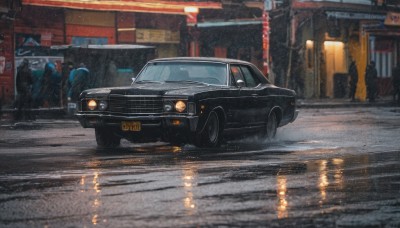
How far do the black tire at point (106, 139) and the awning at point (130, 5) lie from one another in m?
20.5

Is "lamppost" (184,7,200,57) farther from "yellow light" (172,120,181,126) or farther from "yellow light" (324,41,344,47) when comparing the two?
"yellow light" (172,120,181,126)

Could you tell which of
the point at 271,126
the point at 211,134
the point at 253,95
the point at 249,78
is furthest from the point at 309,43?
the point at 211,134

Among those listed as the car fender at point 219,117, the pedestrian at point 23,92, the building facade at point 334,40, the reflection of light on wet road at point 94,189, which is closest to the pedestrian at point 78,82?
the pedestrian at point 23,92

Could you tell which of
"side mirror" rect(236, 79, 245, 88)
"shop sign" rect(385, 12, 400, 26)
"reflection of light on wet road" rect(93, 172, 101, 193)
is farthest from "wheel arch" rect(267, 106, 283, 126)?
"shop sign" rect(385, 12, 400, 26)

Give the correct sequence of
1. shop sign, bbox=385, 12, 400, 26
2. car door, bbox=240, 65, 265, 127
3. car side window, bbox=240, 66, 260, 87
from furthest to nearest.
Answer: shop sign, bbox=385, 12, 400, 26 < car side window, bbox=240, 66, 260, 87 < car door, bbox=240, 65, 265, 127

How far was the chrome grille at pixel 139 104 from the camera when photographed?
1455 centimetres

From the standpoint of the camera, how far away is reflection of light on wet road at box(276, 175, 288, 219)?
7.65 meters

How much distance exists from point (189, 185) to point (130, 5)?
29.6 m

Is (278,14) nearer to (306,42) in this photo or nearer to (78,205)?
(306,42)

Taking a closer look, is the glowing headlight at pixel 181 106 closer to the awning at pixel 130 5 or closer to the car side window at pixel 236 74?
the car side window at pixel 236 74

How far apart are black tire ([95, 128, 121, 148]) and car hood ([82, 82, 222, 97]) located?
68 centimetres

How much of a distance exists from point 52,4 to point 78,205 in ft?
94.2

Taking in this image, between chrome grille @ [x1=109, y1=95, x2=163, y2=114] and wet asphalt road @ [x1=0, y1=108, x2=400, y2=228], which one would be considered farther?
chrome grille @ [x1=109, y1=95, x2=163, y2=114]

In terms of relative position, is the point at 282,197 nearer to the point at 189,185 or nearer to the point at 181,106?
the point at 189,185
